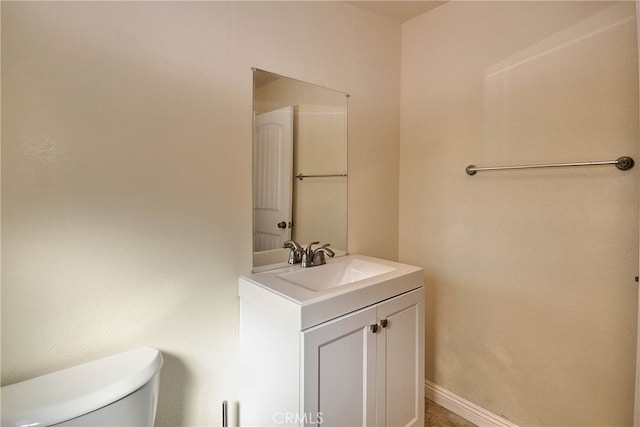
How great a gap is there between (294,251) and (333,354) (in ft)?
1.83

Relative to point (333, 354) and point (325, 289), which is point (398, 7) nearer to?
point (325, 289)

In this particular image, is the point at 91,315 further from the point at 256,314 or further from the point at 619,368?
the point at 619,368

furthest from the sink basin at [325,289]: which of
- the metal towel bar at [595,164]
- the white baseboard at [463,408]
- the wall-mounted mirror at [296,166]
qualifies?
the white baseboard at [463,408]

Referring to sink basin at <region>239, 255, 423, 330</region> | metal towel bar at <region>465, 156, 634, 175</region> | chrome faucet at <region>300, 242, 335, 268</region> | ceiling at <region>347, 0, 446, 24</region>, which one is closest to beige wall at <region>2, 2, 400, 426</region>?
sink basin at <region>239, 255, 423, 330</region>

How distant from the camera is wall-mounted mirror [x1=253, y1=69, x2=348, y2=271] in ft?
4.63

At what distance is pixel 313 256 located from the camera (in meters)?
1.54

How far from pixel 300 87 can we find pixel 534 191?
4.02 ft

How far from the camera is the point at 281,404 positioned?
1102mm

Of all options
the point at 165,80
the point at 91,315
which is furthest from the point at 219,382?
the point at 165,80

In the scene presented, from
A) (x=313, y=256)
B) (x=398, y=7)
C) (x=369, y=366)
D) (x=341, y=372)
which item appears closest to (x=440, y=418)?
(x=369, y=366)

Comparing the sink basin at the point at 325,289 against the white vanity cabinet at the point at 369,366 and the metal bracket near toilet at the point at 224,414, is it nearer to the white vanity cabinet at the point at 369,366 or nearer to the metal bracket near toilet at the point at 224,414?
the white vanity cabinet at the point at 369,366

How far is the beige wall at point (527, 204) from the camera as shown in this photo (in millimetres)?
1259

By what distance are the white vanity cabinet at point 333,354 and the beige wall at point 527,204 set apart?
465 mm

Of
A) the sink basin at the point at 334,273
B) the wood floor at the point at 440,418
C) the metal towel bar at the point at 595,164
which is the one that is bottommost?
the wood floor at the point at 440,418
